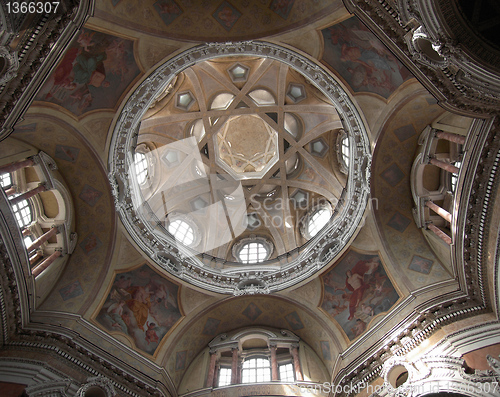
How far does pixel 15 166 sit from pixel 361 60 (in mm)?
12984

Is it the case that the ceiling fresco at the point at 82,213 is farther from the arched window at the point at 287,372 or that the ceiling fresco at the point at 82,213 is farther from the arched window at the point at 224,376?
the arched window at the point at 287,372

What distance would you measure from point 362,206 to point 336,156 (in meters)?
6.21

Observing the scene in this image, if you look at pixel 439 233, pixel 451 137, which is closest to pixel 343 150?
pixel 439 233

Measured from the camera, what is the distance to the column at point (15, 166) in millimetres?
14039

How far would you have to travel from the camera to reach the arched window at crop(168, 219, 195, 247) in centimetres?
2261

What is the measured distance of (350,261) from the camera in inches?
701

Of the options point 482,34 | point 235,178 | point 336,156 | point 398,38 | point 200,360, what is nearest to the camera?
point 482,34

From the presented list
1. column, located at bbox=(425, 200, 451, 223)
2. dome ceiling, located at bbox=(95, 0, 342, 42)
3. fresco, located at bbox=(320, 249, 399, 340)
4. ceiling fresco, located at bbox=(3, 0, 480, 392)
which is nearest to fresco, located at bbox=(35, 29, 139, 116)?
ceiling fresco, located at bbox=(3, 0, 480, 392)

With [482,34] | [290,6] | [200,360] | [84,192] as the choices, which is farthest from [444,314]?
[84,192]

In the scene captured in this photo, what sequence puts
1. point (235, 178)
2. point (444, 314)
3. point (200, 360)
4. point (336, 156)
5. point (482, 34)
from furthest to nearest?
point (235, 178) → point (336, 156) → point (200, 360) → point (444, 314) → point (482, 34)

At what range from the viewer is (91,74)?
49.4ft

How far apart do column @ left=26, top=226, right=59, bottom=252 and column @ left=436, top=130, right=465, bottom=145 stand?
15.0 meters

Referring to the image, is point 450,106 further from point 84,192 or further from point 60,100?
point 84,192

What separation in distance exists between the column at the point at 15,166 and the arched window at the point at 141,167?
621 centimetres
